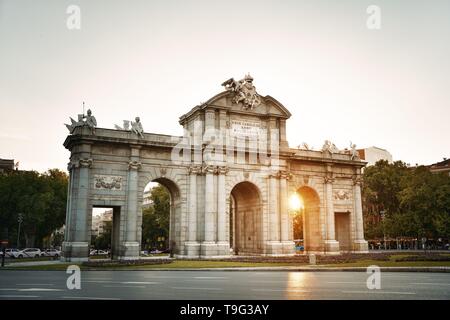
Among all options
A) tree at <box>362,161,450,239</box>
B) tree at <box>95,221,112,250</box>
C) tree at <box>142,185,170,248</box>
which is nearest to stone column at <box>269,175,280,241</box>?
tree at <box>362,161,450,239</box>

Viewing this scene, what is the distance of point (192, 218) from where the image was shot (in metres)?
40.0

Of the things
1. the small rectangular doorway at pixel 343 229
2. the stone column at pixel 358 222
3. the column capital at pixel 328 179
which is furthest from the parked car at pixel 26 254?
the stone column at pixel 358 222

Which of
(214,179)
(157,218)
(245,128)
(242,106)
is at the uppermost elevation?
(242,106)

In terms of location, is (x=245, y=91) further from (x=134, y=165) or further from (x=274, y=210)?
(x=134, y=165)

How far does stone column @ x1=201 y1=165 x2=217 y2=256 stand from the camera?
127 feet

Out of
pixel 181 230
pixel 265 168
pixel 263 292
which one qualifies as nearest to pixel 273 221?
pixel 265 168

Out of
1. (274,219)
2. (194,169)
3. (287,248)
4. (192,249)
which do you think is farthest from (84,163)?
(287,248)

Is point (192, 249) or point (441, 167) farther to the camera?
point (441, 167)

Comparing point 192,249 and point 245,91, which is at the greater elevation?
point 245,91

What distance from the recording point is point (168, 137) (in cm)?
4094

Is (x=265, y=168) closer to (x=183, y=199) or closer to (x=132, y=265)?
(x=183, y=199)

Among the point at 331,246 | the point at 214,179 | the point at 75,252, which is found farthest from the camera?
the point at 331,246

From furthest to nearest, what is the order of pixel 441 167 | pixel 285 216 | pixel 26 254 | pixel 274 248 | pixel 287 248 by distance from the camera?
pixel 441 167 < pixel 26 254 < pixel 285 216 < pixel 287 248 < pixel 274 248

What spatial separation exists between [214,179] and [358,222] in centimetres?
2062
